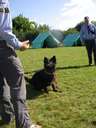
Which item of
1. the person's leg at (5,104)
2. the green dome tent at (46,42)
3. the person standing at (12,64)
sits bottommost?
the green dome tent at (46,42)

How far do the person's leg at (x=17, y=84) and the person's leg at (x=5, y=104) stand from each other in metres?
0.56

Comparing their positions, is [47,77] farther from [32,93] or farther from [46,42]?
[46,42]

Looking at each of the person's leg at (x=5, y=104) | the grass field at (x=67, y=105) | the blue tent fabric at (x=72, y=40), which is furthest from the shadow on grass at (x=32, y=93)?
the blue tent fabric at (x=72, y=40)

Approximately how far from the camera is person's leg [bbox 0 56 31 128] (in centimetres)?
553

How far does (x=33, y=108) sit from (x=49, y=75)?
1607mm

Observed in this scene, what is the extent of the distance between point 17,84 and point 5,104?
0.96m

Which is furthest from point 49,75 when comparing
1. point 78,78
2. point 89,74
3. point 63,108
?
point 89,74

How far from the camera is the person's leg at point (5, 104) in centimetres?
619

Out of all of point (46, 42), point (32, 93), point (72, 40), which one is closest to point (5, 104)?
point (32, 93)

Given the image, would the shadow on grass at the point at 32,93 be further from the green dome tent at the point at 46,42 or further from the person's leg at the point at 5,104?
the green dome tent at the point at 46,42

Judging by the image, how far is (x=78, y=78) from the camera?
11680 mm

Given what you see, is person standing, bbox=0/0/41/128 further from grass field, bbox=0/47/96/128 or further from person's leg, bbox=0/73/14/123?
grass field, bbox=0/47/96/128

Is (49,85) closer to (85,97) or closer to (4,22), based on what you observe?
(85,97)

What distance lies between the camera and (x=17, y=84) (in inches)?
219
